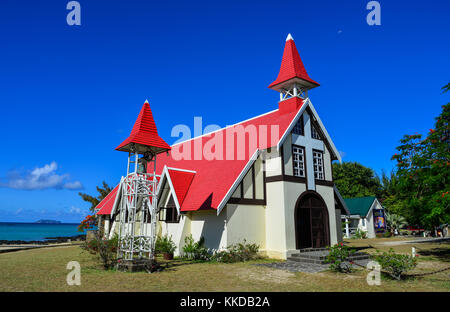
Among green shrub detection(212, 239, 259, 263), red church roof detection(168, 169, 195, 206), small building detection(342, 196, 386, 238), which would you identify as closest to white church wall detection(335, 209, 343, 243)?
green shrub detection(212, 239, 259, 263)

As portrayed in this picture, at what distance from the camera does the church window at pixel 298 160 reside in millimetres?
19344

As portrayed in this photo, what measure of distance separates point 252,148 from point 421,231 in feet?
114

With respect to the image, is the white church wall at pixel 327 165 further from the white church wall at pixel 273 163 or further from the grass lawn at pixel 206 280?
the grass lawn at pixel 206 280

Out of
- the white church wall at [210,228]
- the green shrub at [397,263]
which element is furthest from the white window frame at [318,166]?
the green shrub at [397,263]

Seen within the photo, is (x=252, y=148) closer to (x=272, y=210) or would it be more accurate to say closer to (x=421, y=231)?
(x=272, y=210)

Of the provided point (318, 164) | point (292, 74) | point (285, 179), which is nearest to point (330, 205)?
point (318, 164)

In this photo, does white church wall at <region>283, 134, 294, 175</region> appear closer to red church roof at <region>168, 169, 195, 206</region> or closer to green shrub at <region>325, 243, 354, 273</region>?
green shrub at <region>325, 243, 354, 273</region>

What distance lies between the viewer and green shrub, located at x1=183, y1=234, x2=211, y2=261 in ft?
57.3

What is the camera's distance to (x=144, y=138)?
15.2 meters

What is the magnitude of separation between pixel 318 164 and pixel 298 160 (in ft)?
7.17

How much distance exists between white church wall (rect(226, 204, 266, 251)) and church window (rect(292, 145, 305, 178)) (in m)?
3.20

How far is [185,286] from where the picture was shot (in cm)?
1015

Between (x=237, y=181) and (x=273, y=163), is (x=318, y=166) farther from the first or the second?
(x=237, y=181)
